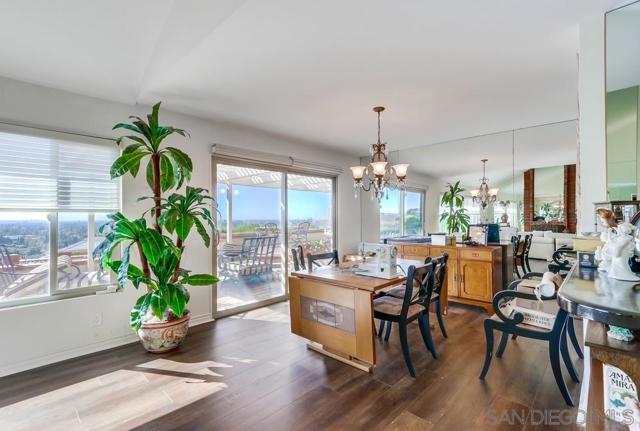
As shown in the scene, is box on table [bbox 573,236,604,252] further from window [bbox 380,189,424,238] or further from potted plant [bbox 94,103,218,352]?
window [bbox 380,189,424,238]

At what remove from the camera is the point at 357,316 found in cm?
238

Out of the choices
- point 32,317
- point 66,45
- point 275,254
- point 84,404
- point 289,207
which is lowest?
point 84,404

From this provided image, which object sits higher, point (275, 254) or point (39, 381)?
point (275, 254)

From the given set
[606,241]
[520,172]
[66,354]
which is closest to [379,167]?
[606,241]

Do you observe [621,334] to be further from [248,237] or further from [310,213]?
[310,213]

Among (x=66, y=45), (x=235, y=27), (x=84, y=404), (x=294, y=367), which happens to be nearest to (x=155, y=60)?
(x=66, y=45)

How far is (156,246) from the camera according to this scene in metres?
2.56

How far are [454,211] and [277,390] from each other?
12.4 ft

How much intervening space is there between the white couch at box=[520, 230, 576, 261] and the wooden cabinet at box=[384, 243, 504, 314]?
1.01ft

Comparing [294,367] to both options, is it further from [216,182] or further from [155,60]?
[155,60]

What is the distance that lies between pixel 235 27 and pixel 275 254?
319 centimetres

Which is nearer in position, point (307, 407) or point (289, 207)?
point (307, 407)

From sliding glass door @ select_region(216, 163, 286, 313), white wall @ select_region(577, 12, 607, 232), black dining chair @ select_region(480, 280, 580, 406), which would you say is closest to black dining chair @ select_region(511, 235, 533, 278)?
black dining chair @ select_region(480, 280, 580, 406)

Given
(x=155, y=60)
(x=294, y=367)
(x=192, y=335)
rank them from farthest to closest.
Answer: (x=192, y=335), (x=294, y=367), (x=155, y=60)
